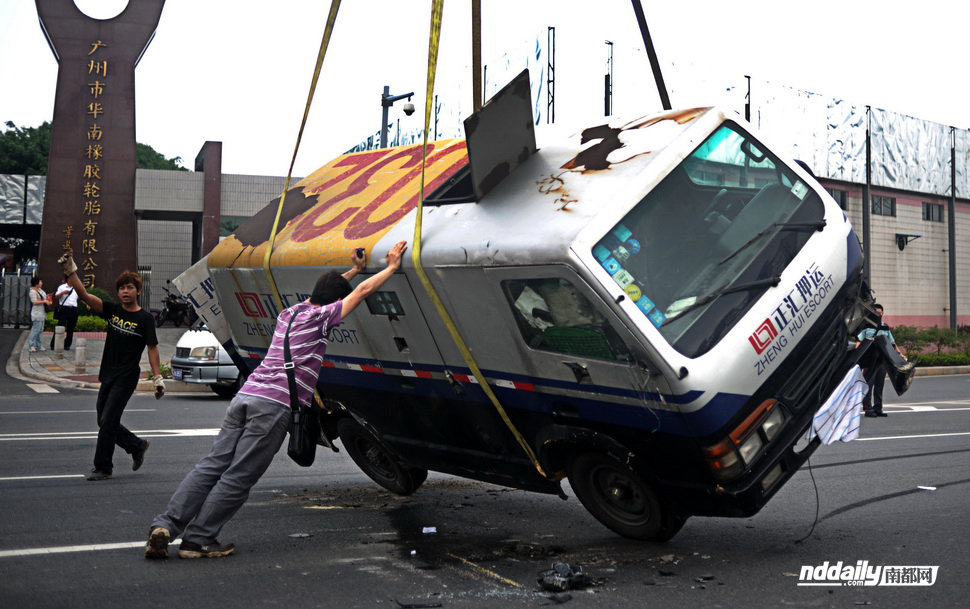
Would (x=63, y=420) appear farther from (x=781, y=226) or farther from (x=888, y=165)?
(x=888, y=165)

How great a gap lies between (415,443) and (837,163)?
37799 millimetres

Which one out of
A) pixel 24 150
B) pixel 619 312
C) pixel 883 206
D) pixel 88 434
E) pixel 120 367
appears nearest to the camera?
pixel 619 312

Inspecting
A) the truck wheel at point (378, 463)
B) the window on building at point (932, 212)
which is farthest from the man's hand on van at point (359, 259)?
the window on building at point (932, 212)

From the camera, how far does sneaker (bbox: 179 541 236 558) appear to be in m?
5.41

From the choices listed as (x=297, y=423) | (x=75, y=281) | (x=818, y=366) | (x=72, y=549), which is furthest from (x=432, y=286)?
(x=75, y=281)

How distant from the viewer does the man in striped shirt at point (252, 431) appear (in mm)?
5422

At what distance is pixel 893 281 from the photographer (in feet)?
142

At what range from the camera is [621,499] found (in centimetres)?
566

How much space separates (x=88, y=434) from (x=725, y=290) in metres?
8.41

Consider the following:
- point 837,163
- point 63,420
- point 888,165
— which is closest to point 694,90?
point 837,163

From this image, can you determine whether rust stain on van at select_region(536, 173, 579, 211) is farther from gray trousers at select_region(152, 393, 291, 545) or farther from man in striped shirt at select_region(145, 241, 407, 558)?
gray trousers at select_region(152, 393, 291, 545)

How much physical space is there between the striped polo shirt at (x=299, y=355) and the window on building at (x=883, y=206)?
41.6 m

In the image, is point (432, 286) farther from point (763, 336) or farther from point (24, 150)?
point (24, 150)

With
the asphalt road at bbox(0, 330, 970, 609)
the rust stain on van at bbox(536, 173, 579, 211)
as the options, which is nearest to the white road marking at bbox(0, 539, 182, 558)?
the asphalt road at bbox(0, 330, 970, 609)
